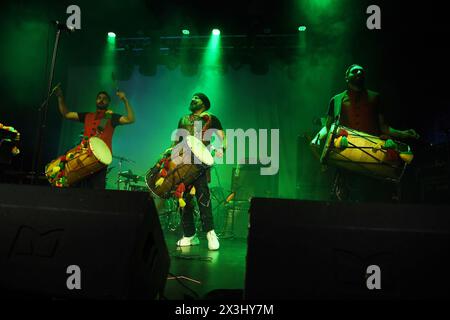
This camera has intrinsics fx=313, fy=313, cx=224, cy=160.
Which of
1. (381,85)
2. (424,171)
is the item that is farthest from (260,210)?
(381,85)

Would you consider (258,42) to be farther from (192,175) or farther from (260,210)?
(260,210)

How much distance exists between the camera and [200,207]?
12.7 feet

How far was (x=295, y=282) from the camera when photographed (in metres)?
1.31

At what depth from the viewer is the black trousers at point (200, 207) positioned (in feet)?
12.6

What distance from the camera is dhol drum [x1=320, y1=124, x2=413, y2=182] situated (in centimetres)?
287

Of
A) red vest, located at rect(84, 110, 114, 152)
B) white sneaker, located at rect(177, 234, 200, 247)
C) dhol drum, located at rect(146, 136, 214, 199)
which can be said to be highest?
red vest, located at rect(84, 110, 114, 152)

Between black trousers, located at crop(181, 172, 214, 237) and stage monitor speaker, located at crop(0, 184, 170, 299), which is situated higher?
black trousers, located at crop(181, 172, 214, 237)

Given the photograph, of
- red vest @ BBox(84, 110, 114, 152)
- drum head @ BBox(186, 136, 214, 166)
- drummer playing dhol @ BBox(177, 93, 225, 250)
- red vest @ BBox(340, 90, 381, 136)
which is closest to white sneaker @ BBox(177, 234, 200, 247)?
drummer playing dhol @ BBox(177, 93, 225, 250)

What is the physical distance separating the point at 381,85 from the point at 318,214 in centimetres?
598

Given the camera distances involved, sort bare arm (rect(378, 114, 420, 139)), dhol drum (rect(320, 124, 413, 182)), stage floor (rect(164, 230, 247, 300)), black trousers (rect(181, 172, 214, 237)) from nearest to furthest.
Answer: stage floor (rect(164, 230, 247, 300)) → dhol drum (rect(320, 124, 413, 182)) → bare arm (rect(378, 114, 420, 139)) → black trousers (rect(181, 172, 214, 237))

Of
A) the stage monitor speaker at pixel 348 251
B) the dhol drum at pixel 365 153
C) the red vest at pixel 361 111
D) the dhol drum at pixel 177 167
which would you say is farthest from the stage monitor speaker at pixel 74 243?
the red vest at pixel 361 111

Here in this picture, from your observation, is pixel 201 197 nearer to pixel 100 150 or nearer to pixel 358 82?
pixel 100 150

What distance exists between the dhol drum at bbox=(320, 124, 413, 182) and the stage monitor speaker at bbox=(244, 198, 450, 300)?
1.60 m

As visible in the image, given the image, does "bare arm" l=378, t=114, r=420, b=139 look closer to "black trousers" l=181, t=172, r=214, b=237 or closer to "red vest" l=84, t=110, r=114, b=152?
"black trousers" l=181, t=172, r=214, b=237
